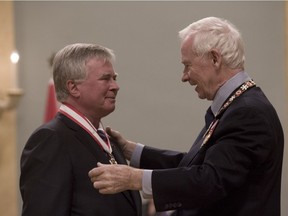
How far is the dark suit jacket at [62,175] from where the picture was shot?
7.49 feet

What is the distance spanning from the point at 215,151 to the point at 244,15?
3.11m

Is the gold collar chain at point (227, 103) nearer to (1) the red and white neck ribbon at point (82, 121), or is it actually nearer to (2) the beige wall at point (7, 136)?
(1) the red and white neck ribbon at point (82, 121)

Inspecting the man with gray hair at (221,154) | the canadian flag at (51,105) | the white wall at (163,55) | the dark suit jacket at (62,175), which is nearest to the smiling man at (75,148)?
the dark suit jacket at (62,175)

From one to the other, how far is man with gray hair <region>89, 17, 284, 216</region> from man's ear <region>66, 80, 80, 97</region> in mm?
436

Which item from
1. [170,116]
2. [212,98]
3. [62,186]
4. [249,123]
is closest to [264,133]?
[249,123]

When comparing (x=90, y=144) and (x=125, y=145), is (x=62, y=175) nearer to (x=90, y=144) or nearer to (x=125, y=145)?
(x=90, y=144)

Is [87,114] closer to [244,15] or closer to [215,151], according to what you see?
[215,151]

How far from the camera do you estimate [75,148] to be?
240 centimetres

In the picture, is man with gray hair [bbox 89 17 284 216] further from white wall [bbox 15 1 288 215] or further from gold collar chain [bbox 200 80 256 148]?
white wall [bbox 15 1 288 215]

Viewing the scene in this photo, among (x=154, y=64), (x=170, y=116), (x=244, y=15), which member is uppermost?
(x=244, y=15)

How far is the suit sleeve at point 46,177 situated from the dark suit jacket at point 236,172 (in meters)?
0.37

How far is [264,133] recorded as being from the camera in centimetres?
210

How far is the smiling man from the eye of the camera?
2.29 meters

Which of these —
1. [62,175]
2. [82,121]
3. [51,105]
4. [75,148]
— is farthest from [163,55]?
[62,175]
